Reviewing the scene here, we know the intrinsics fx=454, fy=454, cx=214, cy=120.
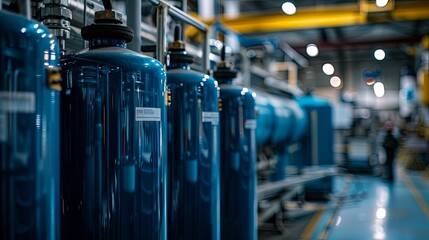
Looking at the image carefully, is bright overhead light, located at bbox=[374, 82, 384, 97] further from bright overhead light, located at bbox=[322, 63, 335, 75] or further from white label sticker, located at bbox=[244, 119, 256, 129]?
white label sticker, located at bbox=[244, 119, 256, 129]

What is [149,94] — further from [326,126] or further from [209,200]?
[326,126]

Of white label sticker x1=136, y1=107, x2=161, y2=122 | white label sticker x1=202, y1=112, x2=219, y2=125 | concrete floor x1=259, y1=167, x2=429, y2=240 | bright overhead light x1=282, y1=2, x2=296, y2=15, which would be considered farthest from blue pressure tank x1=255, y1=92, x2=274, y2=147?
bright overhead light x1=282, y1=2, x2=296, y2=15

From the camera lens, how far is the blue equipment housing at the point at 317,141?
5570 mm

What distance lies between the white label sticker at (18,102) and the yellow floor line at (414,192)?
4.73 meters

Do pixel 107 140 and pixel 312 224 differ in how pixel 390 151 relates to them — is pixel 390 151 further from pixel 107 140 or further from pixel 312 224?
pixel 107 140

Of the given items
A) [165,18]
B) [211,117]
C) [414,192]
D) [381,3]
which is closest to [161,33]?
[165,18]

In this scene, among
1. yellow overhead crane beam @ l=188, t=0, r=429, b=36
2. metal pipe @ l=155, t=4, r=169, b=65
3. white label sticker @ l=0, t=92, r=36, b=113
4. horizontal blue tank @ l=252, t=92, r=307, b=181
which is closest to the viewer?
white label sticker @ l=0, t=92, r=36, b=113

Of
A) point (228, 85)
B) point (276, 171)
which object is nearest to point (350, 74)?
point (276, 171)

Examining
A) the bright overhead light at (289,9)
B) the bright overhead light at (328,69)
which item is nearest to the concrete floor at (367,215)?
the bright overhead light at (289,9)

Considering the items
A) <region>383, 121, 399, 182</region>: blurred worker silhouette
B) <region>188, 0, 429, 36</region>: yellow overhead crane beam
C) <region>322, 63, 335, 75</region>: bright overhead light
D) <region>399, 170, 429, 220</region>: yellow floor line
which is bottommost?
<region>399, 170, 429, 220</region>: yellow floor line

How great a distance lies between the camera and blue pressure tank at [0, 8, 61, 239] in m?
1.02

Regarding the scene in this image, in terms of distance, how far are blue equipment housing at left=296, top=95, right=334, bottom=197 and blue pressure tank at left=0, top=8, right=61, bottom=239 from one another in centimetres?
469

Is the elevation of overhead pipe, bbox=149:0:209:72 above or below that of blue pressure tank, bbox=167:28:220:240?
above

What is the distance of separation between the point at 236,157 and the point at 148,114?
1229 mm
